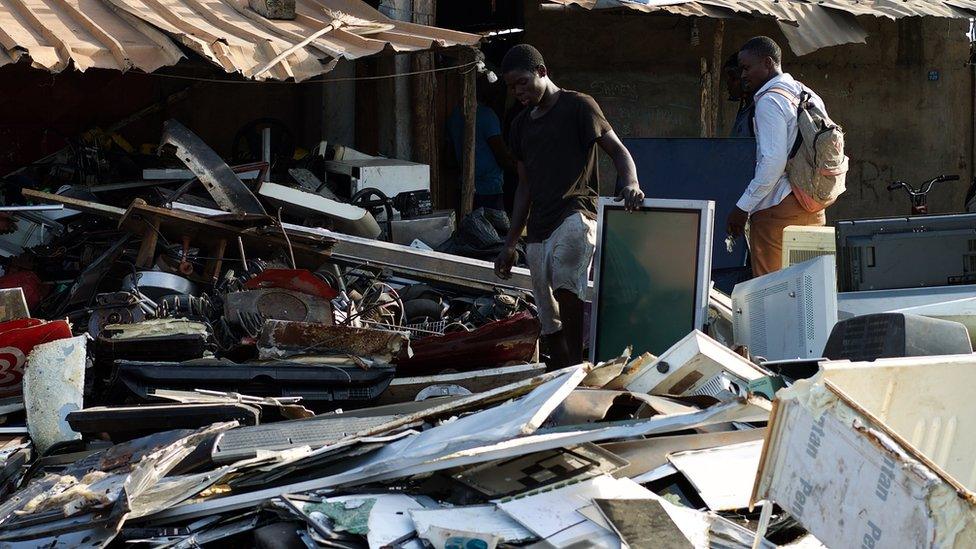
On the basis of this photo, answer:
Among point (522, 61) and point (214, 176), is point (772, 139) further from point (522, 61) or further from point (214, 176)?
point (214, 176)

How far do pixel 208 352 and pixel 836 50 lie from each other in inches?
322

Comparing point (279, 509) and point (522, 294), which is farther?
point (522, 294)

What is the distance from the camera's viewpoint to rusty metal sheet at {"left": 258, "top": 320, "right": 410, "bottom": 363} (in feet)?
19.9

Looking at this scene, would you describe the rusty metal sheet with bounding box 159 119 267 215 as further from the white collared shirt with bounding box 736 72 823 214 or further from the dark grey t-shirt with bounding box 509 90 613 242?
the white collared shirt with bounding box 736 72 823 214

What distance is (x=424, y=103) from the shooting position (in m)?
10.5

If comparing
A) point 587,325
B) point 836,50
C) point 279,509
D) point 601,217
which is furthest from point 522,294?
point 836,50

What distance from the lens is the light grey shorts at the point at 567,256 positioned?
6223 millimetres

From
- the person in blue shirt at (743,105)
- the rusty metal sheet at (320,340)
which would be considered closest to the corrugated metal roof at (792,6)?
the person in blue shirt at (743,105)

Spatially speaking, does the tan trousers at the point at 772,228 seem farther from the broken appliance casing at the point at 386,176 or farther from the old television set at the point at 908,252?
the broken appliance casing at the point at 386,176

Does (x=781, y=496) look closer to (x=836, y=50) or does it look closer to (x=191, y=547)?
(x=191, y=547)

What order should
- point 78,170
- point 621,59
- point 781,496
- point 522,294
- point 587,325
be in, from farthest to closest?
point 621,59 → point 78,170 → point 522,294 → point 587,325 → point 781,496

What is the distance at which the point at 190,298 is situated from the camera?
23.7 feet

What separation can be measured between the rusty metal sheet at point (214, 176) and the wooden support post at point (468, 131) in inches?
85.9

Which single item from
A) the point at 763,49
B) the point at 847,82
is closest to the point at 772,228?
the point at 763,49
